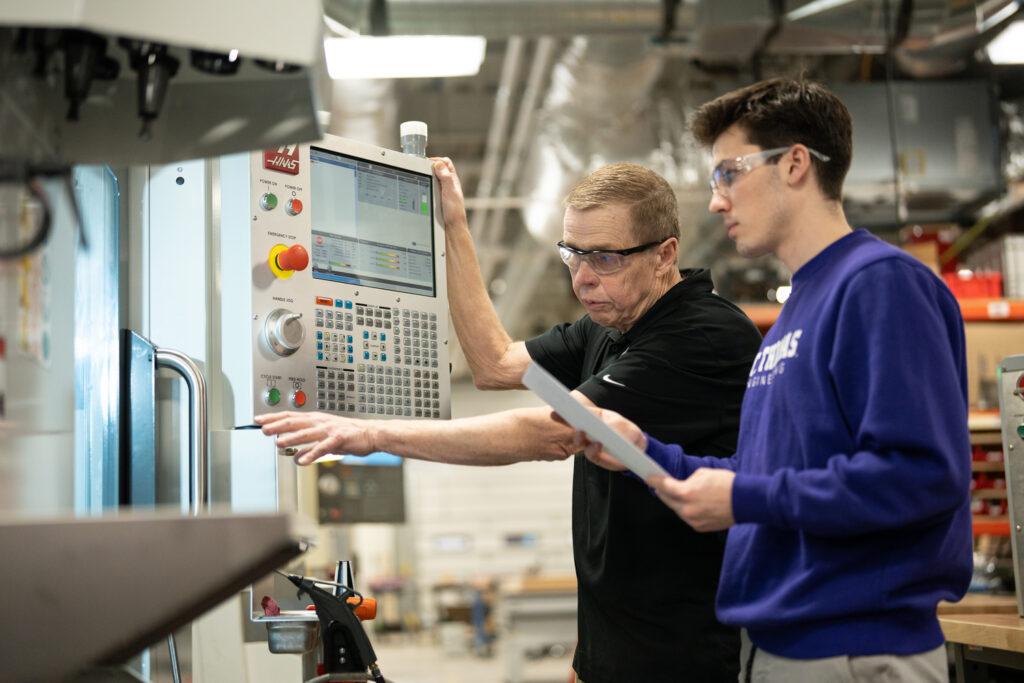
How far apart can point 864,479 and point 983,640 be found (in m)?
1.30

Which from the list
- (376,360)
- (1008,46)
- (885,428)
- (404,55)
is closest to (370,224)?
(376,360)

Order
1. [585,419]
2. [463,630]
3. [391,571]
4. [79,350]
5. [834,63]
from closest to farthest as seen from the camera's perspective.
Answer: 1. [585,419]
2. [79,350]
3. [834,63]
4. [463,630]
5. [391,571]

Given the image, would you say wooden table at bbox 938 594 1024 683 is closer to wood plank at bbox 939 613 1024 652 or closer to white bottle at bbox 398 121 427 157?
wood plank at bbox 939 613 1024 652

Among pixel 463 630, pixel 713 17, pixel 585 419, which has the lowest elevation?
pixel 463 630

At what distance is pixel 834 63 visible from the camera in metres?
6.75

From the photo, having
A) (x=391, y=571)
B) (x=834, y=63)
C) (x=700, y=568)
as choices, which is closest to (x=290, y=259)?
(x=700, y=568)

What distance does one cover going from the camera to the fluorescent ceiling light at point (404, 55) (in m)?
4.78

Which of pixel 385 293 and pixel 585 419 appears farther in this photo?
pixel 385 293

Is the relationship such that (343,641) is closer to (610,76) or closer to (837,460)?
(837,460)

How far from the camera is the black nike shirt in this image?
2.01 metres

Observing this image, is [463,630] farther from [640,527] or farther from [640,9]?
[640,527]

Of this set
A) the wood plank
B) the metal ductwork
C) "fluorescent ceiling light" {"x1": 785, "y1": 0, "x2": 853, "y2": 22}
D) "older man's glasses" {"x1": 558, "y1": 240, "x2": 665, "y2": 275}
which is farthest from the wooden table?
the metal ductwork

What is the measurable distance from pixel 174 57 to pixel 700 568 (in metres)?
1.37

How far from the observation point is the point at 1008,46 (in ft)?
18.1
